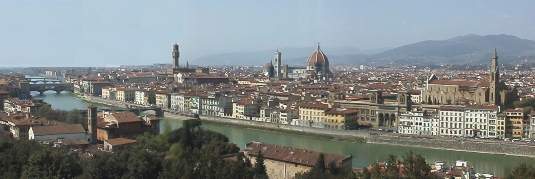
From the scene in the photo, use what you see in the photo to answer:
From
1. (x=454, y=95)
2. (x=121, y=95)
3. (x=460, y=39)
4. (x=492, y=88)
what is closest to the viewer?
(x=492, y=88)

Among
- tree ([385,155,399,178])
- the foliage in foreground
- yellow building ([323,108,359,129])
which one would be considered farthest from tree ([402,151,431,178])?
yellow building ([323,108,359,129])

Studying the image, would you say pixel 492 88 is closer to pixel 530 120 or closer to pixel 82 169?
pixel 530 120

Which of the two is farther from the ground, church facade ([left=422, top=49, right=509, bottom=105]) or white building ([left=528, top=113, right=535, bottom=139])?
church facade ([left=422, top=49, right=509, bottom=105])

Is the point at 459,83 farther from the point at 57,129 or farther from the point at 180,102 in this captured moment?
the point at 57,129

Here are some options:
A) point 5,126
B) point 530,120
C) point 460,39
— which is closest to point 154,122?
point 5,126

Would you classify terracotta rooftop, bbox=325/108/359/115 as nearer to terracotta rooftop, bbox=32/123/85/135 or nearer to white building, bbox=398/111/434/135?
white building, bbox=398/111/434/135
